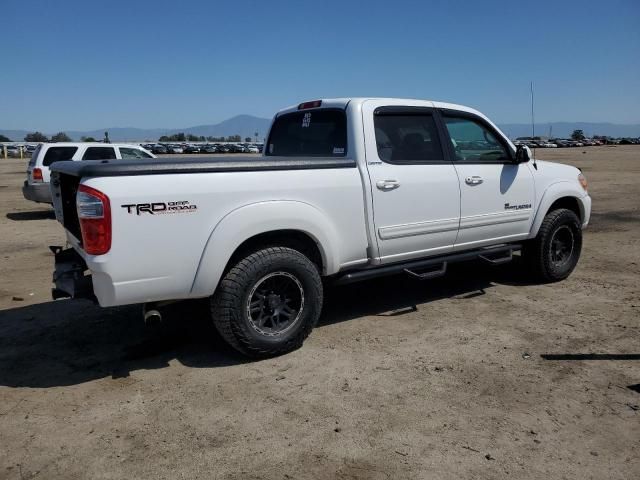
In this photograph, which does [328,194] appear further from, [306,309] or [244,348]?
[244,348]

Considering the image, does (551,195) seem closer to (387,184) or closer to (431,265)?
(431,265)

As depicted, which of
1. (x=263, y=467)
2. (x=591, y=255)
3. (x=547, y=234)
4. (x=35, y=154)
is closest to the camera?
(x=263, y=467)

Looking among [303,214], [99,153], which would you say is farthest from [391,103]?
[99,153]

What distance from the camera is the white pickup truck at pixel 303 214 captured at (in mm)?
3492

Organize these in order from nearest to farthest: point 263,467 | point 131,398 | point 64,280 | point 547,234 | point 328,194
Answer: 1. point 263,467
2. point 131,398
3. point 64,280
4. point 328,194
5. point 547,234

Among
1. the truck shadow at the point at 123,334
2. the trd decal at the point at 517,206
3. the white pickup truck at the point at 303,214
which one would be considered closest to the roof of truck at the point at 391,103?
the white pickup truck at the point at 303,214

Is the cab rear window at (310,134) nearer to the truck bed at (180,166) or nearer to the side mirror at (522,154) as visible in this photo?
the truck bed at (180,166)

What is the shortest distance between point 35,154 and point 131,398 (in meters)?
10.6

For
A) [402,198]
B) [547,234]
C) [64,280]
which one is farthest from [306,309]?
[547,234]

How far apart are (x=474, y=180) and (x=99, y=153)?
33.5ft

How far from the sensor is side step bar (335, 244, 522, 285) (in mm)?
4578

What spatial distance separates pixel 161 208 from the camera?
350 cm

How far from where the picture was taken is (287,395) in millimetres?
3625

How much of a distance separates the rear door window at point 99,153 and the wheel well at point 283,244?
9.73m
